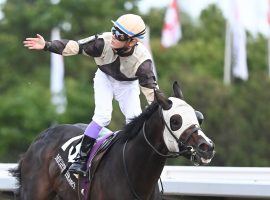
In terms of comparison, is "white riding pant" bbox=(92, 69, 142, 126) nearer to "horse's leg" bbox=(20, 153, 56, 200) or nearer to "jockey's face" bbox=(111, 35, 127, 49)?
"jockey's face" bbox=(111, 35, 127, 49)

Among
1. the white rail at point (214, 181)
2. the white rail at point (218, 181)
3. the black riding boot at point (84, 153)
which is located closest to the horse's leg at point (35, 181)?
the white rail at point (214, 181)

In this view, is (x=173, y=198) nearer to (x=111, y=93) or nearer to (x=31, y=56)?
(x=111, y=93)

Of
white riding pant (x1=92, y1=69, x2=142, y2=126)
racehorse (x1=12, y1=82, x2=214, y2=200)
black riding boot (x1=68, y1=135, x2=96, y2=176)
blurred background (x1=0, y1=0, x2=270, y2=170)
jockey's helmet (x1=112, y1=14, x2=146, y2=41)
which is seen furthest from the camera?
blurred background (x1=0, y1=0, x2=270, y2=170)

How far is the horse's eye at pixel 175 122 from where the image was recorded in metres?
5.95

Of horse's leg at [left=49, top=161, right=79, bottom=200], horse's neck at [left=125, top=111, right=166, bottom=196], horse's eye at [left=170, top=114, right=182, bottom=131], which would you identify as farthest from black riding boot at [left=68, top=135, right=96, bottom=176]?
horse's eye at [left=170, top=114, right=182, bottom=131]

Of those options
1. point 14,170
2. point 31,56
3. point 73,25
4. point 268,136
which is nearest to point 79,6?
point 73,25

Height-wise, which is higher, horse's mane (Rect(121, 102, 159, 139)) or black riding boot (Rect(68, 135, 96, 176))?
horse's mane (Rect(121, 102, 159, 139))

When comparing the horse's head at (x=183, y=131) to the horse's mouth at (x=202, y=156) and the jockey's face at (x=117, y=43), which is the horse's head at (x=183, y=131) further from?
the jockey's face at (x=117, y=43)

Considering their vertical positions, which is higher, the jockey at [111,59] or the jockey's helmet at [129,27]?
the jockey's helmet at [129,27]

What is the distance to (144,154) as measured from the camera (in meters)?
6.40

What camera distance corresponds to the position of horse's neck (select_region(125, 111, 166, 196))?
6297 millimetres

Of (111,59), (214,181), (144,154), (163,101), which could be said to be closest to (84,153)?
(144,154)

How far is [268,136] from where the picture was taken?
91.8 feet

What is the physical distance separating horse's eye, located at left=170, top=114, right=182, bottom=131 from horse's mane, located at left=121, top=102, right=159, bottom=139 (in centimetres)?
35
